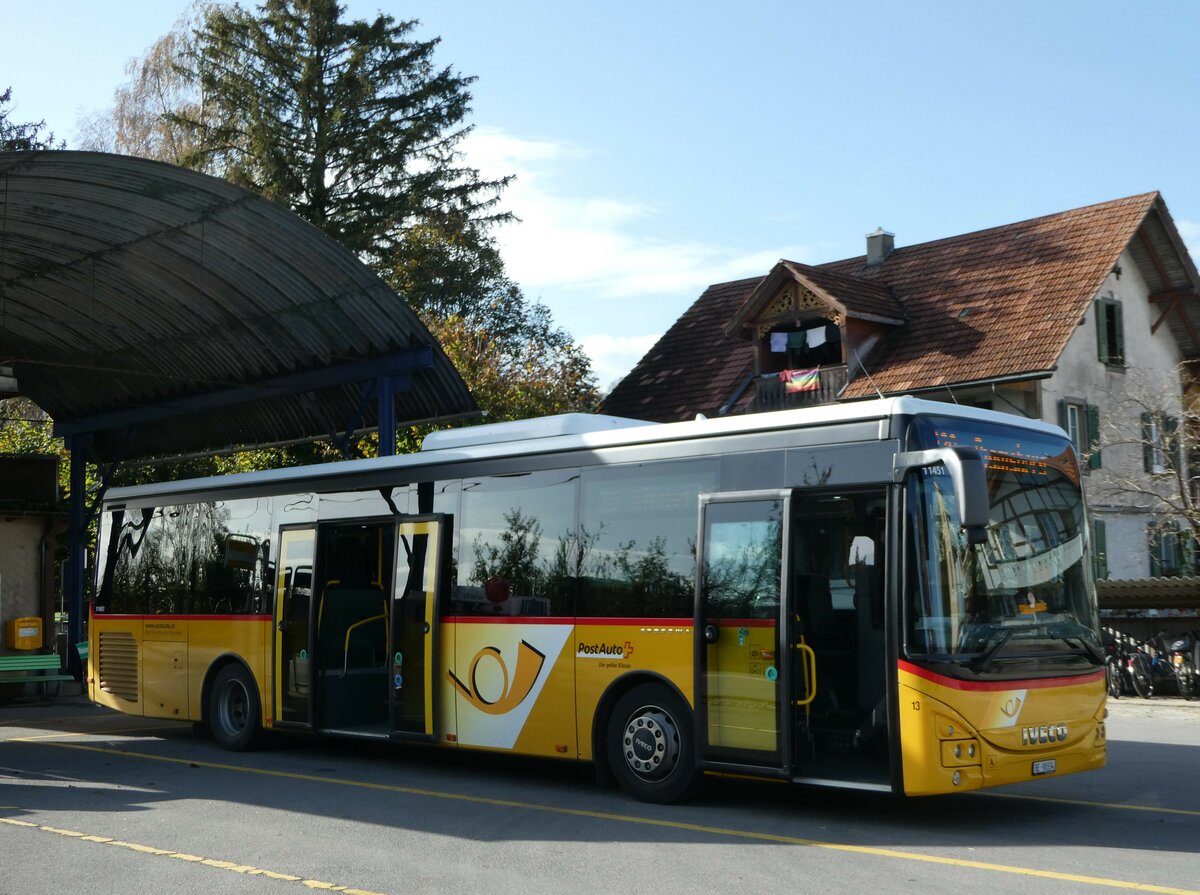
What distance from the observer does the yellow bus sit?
30.5 ft

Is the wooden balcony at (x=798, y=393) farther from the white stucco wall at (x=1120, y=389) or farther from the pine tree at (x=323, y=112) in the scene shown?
the pine tree at (x=323, y=112)

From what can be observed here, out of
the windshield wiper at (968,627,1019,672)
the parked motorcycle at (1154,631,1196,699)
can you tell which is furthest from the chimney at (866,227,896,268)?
the windshield wiper at (968,627,1019,672)

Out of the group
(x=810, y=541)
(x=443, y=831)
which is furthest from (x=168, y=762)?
(x=810, y=541)

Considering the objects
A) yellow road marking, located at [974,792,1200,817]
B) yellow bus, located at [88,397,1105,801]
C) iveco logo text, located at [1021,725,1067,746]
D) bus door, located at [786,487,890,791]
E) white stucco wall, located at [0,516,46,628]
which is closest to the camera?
yellow bus, located at [88,397,1105,801]

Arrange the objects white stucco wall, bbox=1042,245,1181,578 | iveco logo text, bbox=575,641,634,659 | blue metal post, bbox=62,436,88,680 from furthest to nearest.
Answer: white stucco wall, bbox=1042,245,1181,578, blue metal post, bbox=62,436,88,680, iveco logo text, bbox=575,641,634,659

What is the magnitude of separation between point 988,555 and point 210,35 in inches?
1420

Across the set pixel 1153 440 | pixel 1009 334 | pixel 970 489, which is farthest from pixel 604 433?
pixel 1153 440

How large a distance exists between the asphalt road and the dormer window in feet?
68.5

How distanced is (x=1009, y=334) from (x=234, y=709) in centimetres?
2141

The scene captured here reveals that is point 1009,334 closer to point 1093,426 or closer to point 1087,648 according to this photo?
point 1093,426

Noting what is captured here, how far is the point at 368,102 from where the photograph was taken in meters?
40.7

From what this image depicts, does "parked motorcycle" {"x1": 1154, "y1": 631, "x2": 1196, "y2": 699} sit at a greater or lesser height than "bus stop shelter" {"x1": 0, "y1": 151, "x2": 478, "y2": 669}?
lesser

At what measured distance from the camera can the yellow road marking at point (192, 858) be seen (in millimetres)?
7741

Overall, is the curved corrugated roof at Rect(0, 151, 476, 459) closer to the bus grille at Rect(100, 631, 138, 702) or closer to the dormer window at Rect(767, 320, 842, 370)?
the bus grille at Rect(100, 631, 138, 702)
